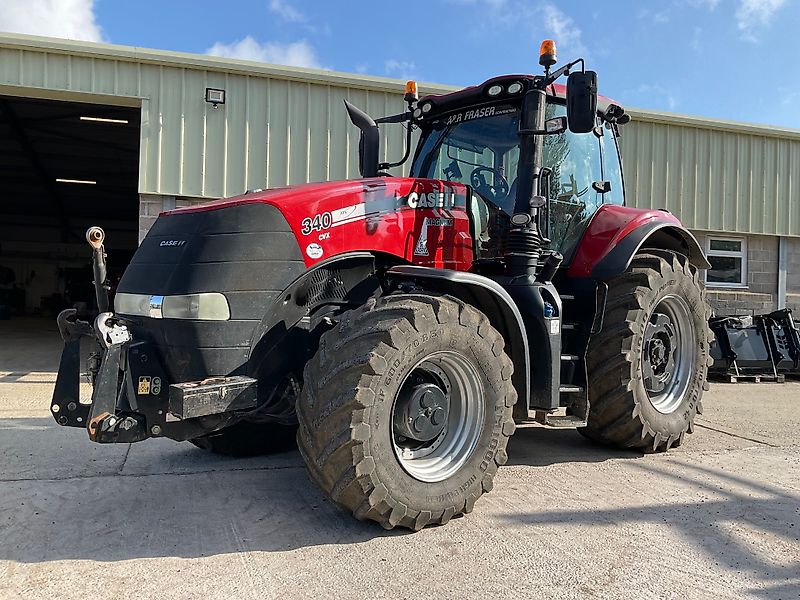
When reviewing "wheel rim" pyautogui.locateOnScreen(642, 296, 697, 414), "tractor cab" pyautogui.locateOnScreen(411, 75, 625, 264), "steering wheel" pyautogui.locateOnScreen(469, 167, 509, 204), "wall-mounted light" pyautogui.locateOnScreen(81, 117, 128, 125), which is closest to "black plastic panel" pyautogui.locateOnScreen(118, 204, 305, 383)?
"tractor cab" pyautogui.locateOnScreen(411, 75, 625, 264)

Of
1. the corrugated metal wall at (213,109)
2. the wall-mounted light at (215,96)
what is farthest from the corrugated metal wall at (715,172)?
the wall-mounted light at (215,96)

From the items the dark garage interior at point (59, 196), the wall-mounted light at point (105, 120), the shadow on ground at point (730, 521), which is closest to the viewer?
the shadow on ground at point (730, 521)

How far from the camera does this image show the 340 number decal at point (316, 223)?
11.5ft

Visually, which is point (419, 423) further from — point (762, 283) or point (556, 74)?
point (762, 283)

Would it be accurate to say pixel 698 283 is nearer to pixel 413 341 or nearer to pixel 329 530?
pixel 413 341

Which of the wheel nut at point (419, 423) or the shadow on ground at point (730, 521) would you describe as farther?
the wheel nut at point (419, 423)

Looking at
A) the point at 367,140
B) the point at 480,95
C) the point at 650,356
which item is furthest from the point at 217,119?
the point at 650,356

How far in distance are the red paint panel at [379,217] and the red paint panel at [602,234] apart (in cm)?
101

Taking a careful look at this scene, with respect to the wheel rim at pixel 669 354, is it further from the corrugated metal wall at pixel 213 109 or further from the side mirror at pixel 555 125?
the corrugated metal wall at pixel 213 109

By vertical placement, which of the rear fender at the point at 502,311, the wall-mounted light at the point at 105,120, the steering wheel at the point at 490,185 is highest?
the wall-mounted light at the point at 105,120

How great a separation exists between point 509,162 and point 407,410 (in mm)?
2058

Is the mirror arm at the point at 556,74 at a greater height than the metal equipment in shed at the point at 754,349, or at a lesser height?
greater

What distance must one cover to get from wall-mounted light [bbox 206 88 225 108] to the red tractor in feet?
15.8

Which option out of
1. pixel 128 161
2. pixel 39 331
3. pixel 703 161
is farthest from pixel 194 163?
pixel 39 331
